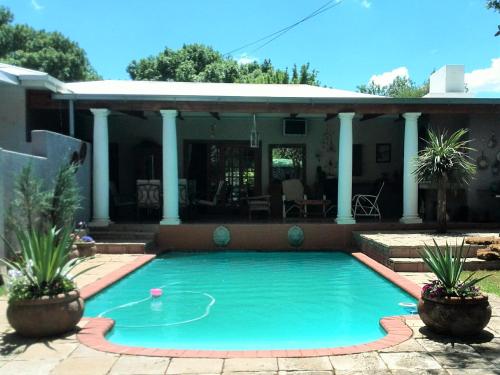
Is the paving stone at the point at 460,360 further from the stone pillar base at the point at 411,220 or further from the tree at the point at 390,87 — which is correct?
the tree at the point at 390,87

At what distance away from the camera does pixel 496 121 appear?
11406 mm

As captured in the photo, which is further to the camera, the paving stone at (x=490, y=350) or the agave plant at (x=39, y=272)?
the agave plant at (x=39, y=272)

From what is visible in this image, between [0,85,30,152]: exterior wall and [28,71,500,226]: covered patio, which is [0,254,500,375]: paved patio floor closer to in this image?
[28,71,500,226]: covered patio

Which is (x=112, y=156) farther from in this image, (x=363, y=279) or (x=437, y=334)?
(x=437, y=334)

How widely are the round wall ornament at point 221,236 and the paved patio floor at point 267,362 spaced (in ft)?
21.1

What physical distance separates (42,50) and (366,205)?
2665cm

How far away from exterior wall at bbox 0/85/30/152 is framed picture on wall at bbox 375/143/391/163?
31.1ft

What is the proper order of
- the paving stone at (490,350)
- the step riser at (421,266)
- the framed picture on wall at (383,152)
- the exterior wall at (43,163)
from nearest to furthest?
the paving stone at (490,350), the exterior wall at (43,163), the step riser at (421,266), the framed picture on wall at (383,152)

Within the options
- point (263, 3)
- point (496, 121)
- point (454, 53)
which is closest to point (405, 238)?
point (496, 121)

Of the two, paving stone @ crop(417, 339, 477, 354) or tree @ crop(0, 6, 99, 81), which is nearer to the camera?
paving stone @ crop(417, 339, 477, 354)

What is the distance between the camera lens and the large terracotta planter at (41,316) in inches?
170

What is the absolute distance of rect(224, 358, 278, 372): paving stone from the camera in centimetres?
Answer: 371

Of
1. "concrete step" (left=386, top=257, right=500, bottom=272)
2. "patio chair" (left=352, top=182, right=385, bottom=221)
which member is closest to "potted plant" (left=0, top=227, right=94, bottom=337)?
"concrete step" (left=386, top=257, right=500, bottom=272)

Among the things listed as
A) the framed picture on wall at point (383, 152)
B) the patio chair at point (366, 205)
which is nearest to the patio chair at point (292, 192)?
the patio chair at point (366, 205)
